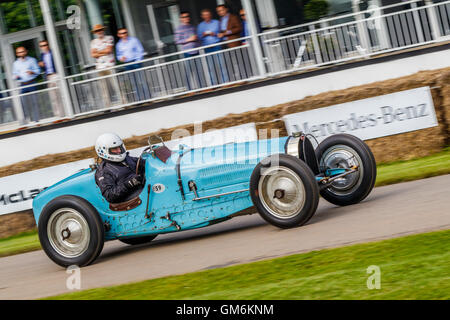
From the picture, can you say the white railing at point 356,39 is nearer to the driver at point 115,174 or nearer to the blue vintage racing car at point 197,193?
the blue vintage racing car at point 197,193

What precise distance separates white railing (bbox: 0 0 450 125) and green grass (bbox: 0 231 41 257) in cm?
415

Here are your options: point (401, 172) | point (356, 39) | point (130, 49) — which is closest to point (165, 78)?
point (130, 49)

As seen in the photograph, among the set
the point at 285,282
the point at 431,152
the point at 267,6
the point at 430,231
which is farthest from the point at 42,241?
the point at 267,6

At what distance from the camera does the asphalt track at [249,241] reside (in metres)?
7.01

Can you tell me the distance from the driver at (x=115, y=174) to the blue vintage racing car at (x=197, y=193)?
98 mm

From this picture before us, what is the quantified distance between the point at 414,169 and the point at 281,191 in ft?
11.6

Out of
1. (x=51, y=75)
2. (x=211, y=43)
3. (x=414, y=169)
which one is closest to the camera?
(x=414, y=169)

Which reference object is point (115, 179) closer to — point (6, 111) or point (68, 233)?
point (68, 233)

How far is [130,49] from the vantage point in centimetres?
1526

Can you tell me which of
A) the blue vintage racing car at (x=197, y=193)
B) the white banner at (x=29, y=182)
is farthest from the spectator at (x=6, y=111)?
the blue vintage racing car at (x=197, y=193)

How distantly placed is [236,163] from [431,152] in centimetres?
468

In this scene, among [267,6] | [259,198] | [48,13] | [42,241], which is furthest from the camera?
[267,6]
